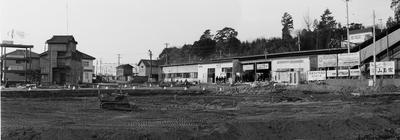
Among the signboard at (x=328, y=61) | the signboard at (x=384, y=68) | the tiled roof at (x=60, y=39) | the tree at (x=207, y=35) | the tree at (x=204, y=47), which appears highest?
the tree at (x=207, y=35)

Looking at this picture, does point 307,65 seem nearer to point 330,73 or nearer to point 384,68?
point 330,73

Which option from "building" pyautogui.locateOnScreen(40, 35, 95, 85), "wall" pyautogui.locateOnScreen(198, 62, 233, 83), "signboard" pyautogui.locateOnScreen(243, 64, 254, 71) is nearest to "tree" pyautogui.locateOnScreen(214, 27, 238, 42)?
"wall" pyautogui.locateOnScreen(198, 62, 233, 83)

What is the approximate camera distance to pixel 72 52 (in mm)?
71500

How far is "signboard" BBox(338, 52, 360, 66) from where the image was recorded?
51.7 meters

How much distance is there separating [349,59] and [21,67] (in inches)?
1979

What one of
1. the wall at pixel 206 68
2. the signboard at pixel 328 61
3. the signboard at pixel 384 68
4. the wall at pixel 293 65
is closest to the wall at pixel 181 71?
the wall at pixel 206 68

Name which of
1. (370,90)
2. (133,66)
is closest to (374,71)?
(370,90)

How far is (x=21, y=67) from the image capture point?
68.4m

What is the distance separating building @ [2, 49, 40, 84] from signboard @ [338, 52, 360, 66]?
44984 millimetres

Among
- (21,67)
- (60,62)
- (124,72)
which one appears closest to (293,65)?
(60,62)

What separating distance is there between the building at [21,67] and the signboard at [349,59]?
44984 millimetres

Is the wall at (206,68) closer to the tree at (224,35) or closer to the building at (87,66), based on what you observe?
the building at (87,66)

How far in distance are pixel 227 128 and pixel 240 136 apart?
83 cm

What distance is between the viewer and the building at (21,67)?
65.0 metres
